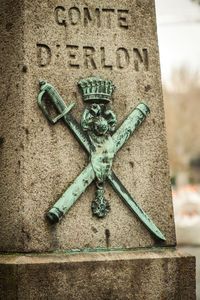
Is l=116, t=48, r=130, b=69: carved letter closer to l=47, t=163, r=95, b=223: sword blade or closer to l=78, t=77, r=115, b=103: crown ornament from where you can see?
l=78, t=77, r=115, b=103: crown ornament

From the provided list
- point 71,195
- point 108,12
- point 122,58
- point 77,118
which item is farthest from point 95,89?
point 71,195

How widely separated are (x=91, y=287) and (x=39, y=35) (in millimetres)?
1604

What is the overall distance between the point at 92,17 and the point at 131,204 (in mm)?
1286

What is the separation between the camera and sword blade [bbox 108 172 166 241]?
117 inches

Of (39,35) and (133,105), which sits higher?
(39,35)

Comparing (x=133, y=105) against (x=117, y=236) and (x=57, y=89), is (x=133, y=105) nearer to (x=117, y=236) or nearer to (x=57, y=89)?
(x=57, y=89)

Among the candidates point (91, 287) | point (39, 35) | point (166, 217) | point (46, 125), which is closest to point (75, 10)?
point (39, 35)

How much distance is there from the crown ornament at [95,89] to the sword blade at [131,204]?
504mm

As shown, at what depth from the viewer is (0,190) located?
291 centimetres

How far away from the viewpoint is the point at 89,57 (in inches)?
122

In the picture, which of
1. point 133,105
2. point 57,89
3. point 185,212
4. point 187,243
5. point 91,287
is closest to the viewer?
point 91,287

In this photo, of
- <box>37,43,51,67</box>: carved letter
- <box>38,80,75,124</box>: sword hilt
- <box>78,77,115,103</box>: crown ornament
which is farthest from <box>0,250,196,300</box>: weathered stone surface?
<box>37,43,51,67</box>: carved letter

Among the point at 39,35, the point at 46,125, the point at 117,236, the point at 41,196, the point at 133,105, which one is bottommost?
the point at 117,236

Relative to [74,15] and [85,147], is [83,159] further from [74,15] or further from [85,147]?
[74,15]
